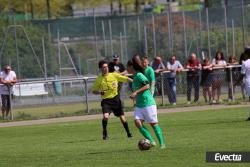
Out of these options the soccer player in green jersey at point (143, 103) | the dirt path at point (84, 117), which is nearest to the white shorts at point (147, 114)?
the soccer player in green jersey at point (143, 103)

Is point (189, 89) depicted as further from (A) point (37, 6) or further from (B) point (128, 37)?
(A) point (37, 6)

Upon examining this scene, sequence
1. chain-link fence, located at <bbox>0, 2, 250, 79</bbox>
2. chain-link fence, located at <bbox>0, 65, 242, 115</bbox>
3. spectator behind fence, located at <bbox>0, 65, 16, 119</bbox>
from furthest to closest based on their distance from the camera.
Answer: chain-link fence, located at <bbox>0, 2, 250, 79</bbox> < chain-link fence, located at <bbox>0, 65, 242, 115</bbox> < spectator behind fence, located at <bbox>0, 65, 16, 119</bbox>

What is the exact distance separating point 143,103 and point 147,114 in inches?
9.5

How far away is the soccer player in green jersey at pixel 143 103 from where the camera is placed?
18953 mm

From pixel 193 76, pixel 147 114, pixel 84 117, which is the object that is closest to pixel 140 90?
pixel 147 114

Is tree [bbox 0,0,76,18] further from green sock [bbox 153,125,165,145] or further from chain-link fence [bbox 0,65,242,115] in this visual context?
green sock [bbox 153,125,165,145]

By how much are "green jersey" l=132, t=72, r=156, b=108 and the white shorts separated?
82 millimetres

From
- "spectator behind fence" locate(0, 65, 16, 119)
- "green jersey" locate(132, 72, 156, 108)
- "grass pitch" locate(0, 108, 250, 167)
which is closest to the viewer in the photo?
"grass pitch" locate(0, 108, 250, 167)

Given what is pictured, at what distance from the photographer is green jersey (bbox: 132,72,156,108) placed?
19.0 metres

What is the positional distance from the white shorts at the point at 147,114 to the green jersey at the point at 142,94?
0.08m

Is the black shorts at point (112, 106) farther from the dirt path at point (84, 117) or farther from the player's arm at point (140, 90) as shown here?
the dirt path at point (84, 117)

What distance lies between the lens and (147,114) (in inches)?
748

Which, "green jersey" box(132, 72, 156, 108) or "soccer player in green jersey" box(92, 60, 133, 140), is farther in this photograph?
"soccer player in green jersey" box(92, 60, 133, 140)

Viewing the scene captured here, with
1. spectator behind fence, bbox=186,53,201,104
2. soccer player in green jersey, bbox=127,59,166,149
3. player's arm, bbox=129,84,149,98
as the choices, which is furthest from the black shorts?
spectator behind fence, bbox=186,53,201,104
